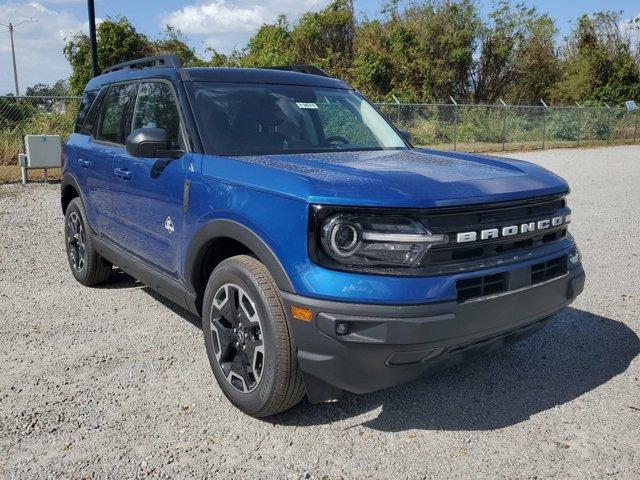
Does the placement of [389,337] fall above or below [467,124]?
below

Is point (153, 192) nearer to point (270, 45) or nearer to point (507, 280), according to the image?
point (507, 280)

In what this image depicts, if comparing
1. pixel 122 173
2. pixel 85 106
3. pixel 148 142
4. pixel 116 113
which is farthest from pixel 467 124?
pixel 148 142

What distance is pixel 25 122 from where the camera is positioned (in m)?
14.8

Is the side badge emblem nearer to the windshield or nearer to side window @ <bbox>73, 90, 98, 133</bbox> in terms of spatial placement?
the windshield

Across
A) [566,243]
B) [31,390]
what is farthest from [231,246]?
[566,243]

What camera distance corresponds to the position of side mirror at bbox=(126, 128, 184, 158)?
3.60m

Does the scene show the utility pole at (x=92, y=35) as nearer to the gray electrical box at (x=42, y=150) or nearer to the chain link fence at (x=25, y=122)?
the chain link fence at (x=25, y=122)

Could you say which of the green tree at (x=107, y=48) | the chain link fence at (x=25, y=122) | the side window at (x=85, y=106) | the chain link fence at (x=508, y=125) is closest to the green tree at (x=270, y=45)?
the green tree at (x=107, y=48)

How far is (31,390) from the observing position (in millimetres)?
3625

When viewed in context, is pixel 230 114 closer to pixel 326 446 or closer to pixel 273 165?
pixel 273 165

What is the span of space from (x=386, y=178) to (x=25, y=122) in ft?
47.0

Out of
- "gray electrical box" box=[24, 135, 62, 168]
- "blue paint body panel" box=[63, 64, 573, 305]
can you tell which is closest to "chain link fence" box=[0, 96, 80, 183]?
"gray electrical box" box=[24, 135, 62, 168]

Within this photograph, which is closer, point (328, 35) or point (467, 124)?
point (467, 124)

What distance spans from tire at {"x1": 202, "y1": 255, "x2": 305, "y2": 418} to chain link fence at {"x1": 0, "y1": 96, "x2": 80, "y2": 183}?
1193cm
